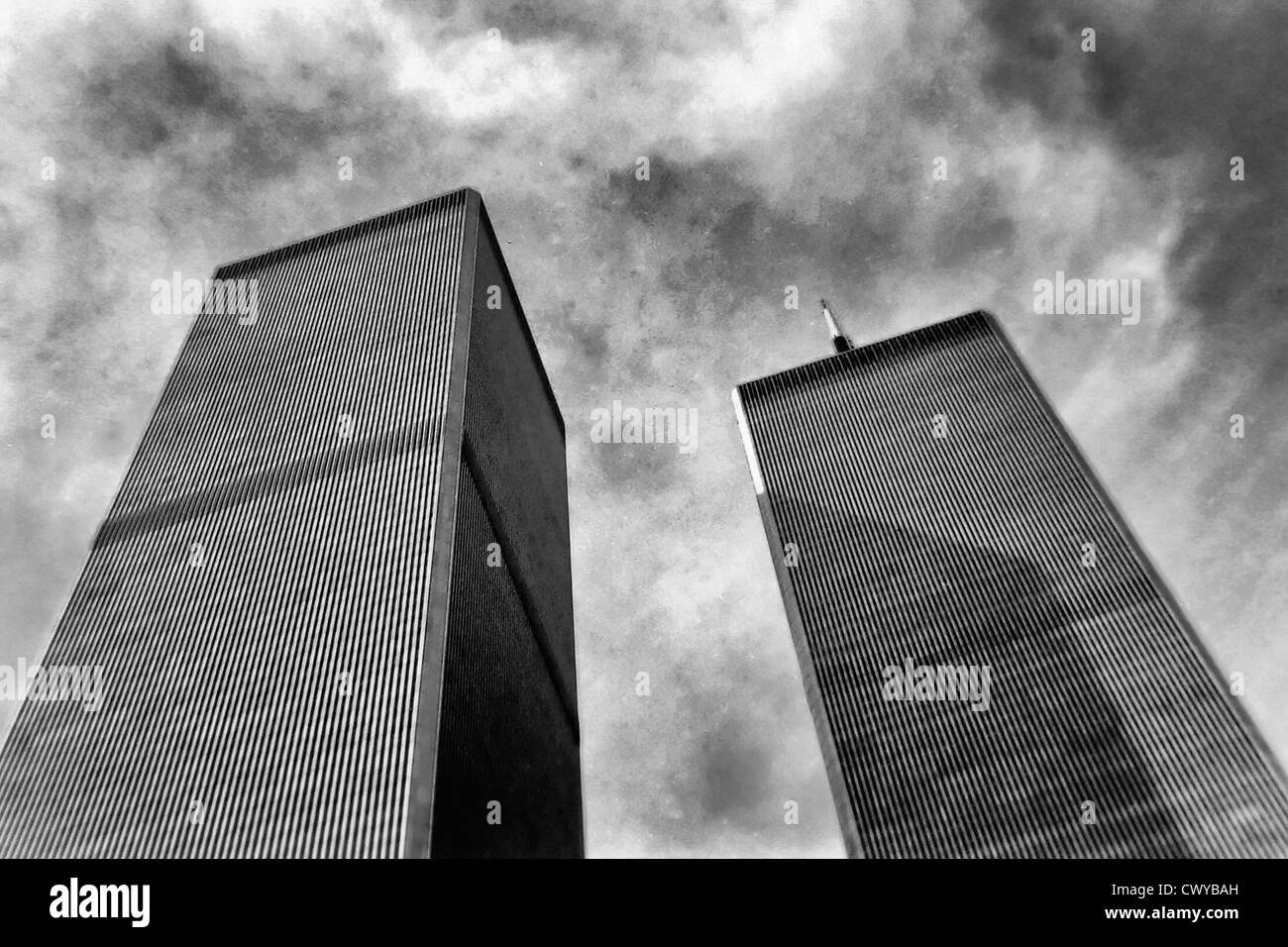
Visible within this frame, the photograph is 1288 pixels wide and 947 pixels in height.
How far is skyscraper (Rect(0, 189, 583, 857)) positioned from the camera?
37188mm

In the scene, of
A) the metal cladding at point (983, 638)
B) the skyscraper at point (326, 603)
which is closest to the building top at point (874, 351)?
the metal cladding at point (983, 638)

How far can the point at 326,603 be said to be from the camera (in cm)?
4347

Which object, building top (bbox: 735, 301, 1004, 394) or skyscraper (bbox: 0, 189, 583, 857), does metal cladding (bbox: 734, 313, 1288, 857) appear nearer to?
building top (bbox: 735, 301, 1004, 394)

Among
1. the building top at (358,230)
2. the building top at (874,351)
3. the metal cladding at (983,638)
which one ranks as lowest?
the metal cladding at (983,638)

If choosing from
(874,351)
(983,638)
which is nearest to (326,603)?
(983,638)

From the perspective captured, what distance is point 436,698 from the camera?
38.8m

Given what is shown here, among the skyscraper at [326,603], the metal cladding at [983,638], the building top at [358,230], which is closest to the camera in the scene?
the skyscraper at [326,603]

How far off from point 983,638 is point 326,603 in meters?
36.9

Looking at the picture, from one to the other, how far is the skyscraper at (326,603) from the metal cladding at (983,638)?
19367mm

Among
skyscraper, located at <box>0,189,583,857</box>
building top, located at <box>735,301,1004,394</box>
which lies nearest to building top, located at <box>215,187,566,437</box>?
skyscraper, located at <box>0,189,583,857</box>

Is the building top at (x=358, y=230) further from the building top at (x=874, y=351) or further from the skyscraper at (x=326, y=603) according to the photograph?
the building top at (x=874, y=351)

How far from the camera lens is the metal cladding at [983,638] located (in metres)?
45.3
